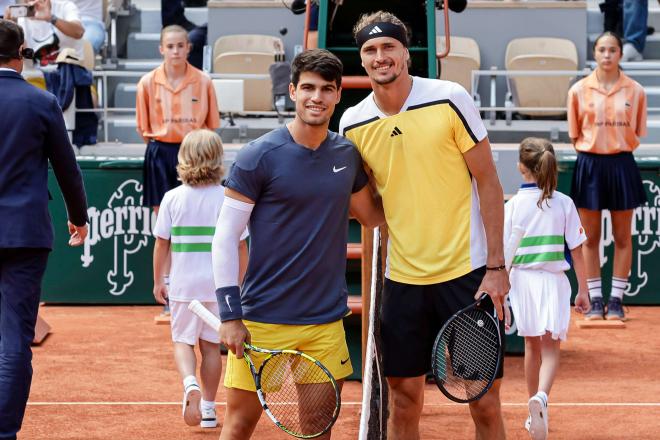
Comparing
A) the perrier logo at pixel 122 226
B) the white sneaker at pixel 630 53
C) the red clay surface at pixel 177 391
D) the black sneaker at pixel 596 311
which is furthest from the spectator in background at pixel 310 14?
the white sneaker at pixel 630 53

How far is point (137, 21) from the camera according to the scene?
17016mm

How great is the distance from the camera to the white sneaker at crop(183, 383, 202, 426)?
21.6ft

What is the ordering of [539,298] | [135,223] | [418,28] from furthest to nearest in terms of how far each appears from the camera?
[135,223], [418,28], [539,298]

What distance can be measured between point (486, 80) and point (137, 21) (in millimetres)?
4903

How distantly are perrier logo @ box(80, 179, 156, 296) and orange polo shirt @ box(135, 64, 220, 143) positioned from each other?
2.39 ft

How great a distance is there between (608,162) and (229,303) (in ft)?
20.4

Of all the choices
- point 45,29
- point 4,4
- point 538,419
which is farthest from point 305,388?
point 4,4

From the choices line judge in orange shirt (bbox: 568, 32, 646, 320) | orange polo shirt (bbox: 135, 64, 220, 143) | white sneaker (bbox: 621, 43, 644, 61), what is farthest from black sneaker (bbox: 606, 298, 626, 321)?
white sneaker (bbox: 621, 43, 644, 61)

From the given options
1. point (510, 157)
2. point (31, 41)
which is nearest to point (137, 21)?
point (31, 41)

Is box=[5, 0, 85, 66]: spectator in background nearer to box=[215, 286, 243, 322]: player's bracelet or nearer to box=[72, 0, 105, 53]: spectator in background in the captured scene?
box=[72, 0, 105, 53]: spectator in background

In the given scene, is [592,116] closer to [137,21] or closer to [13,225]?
[13,225]

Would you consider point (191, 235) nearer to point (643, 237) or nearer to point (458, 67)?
point (643, 237)

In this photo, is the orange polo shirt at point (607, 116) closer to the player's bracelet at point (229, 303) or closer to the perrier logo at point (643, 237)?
the perrier logo at point (643, 237)

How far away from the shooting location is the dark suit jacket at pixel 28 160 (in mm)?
5523
